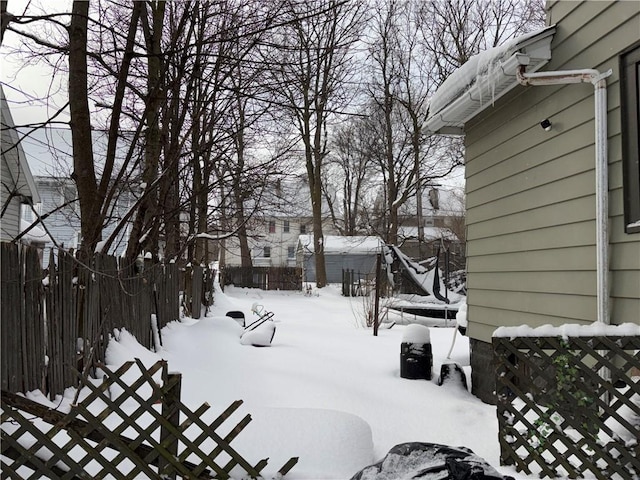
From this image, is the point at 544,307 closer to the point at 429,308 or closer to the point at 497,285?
the point at 497,285

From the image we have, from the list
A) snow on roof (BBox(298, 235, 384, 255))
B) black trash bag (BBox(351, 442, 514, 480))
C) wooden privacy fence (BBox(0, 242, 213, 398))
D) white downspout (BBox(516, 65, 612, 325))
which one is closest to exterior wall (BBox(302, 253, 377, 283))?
snow on roof (BBox(298, 235, 384, 255))

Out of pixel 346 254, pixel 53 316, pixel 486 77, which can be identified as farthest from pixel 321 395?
pixel 346 254

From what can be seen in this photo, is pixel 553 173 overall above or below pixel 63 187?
below

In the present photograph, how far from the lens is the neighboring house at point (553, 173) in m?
4.06

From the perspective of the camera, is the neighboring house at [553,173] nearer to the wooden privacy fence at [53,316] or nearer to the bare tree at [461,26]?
the wooden privacy fence at [53,316]

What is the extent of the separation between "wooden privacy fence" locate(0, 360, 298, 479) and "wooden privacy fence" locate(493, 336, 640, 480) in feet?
4.80

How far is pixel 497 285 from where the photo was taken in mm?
6160

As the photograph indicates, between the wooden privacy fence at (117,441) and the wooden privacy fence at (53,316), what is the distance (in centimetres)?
41

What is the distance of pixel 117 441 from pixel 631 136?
4.04 metres

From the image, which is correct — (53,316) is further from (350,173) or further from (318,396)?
(350,173)

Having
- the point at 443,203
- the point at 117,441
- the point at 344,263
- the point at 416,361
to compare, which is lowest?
the point at 416,361

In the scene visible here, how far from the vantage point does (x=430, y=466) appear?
2393mm

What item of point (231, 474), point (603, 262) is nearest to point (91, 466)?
point (231, 474)

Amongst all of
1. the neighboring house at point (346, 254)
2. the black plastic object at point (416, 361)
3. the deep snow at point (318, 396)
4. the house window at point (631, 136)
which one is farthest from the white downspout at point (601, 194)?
the neighboring house at point (346, 254)
